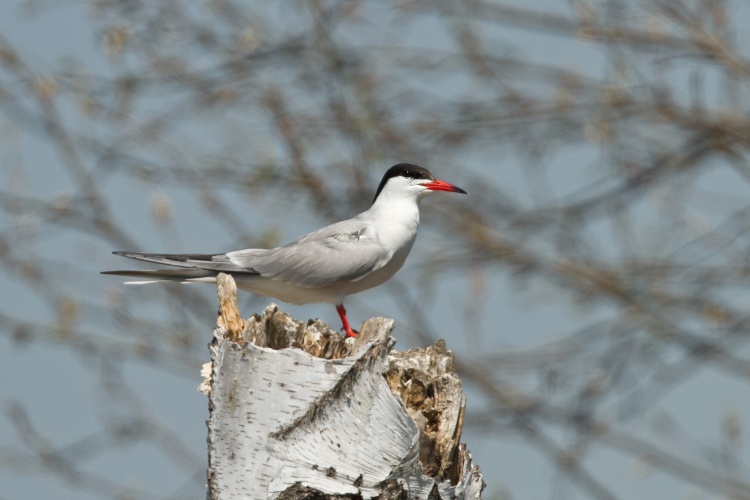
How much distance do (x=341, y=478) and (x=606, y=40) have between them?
14.5 ft

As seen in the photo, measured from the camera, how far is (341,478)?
3.12m

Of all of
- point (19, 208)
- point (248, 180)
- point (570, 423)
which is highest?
point (248, 180)

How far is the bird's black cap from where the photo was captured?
23.2 ft

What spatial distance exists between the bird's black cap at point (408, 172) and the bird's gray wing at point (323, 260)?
0.78 m

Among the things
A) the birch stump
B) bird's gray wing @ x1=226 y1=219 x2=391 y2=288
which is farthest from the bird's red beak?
the birch stump

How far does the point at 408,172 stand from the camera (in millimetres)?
7070

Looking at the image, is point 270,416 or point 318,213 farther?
point 318,213

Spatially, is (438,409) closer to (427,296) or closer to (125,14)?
(427,296)

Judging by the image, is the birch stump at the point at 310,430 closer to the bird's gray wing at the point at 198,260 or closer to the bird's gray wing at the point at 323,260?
the bird's gray wing at the point at 198,260

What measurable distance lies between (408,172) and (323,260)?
1.11 metres

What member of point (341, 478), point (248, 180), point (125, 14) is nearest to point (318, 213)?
point (248, 180)

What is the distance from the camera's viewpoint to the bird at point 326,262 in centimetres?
628

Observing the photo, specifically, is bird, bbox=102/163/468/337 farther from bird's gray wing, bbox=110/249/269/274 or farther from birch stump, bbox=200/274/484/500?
birch stump, bbox=200/274/484/500

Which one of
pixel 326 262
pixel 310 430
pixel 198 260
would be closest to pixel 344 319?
pixel 326 262
